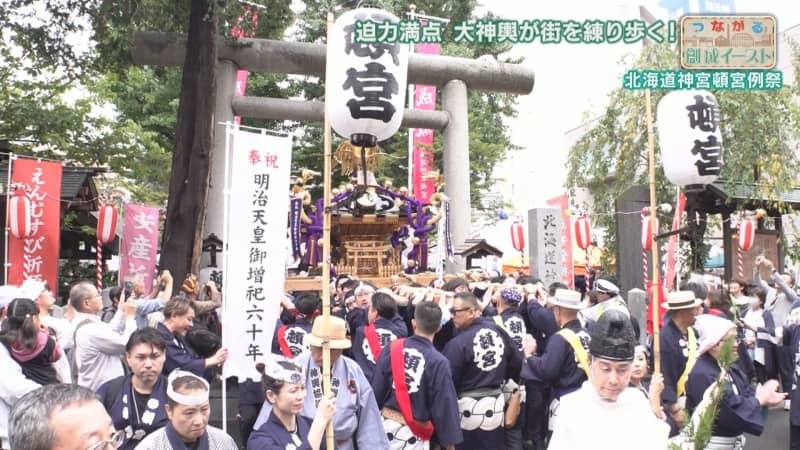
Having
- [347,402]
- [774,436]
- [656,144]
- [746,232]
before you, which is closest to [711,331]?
[347,402]

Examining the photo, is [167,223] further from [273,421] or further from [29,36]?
[273,421]

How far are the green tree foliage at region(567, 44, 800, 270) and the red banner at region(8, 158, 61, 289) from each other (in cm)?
1142

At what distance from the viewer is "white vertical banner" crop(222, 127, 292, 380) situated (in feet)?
18.5

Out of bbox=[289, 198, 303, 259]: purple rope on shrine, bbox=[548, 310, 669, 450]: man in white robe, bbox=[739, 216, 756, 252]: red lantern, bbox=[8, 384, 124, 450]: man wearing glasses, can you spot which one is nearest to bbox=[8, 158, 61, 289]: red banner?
bbox=[289, 198, 303, 259]: purple rope on shrine

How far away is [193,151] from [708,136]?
7.32 m

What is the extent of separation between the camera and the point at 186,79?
1110 cm

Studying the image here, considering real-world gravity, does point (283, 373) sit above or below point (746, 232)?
below

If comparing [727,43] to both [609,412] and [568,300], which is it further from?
[609,412]

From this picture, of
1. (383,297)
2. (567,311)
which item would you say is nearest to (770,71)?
(567,311)

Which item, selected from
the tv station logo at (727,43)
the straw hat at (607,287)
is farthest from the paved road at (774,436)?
the tv station logo at (727,43)

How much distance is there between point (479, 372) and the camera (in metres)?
5.58

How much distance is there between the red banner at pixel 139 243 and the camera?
12.6m

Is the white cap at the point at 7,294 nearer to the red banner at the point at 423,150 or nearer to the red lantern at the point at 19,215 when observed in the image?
the red lantern at the point at 19,215

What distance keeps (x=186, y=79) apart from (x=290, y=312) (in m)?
5.33
